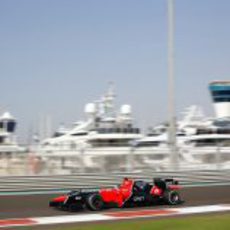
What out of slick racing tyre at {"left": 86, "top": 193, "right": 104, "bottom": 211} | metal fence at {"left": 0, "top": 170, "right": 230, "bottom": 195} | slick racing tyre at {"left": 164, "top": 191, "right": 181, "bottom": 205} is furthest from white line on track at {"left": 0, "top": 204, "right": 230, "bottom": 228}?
metal fence at {"left": 0, "top": 170, "right": 230, "bottom": 195}

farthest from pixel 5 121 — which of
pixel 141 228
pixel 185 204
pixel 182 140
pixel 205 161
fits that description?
pixel 141 228

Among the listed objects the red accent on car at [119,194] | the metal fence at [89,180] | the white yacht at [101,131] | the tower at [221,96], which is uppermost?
the tower at [221,96]

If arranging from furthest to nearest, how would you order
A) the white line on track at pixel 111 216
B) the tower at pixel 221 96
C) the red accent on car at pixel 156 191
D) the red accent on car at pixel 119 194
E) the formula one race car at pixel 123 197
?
the tower at pixel 221 96 < the red accent on car at pixel 156 191 < the red accent on car at pixel 119 194 < the formula one race car at pixel 123 197 < the white line on track at pixel 111 216

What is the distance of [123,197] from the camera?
1190 centimetres

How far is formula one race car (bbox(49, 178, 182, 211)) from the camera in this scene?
1136cm

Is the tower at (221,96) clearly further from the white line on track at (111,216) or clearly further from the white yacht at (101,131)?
the white line on track at (111,216)

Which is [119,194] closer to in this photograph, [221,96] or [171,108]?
[171,108]

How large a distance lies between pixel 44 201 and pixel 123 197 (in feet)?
7.55

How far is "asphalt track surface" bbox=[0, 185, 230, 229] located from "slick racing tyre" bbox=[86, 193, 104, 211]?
397 mm

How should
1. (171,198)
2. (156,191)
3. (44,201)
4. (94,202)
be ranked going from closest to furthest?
(94,202), (156,191), (171,198), (44,201)

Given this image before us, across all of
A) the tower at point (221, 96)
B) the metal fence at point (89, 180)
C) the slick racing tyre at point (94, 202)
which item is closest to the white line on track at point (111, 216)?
the slick racing tyre at point (94, 202)

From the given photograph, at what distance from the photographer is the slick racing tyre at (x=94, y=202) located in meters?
11.4

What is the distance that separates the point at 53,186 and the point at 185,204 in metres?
3.68

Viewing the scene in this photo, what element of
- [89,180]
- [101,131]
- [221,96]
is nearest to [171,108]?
[89,180]
